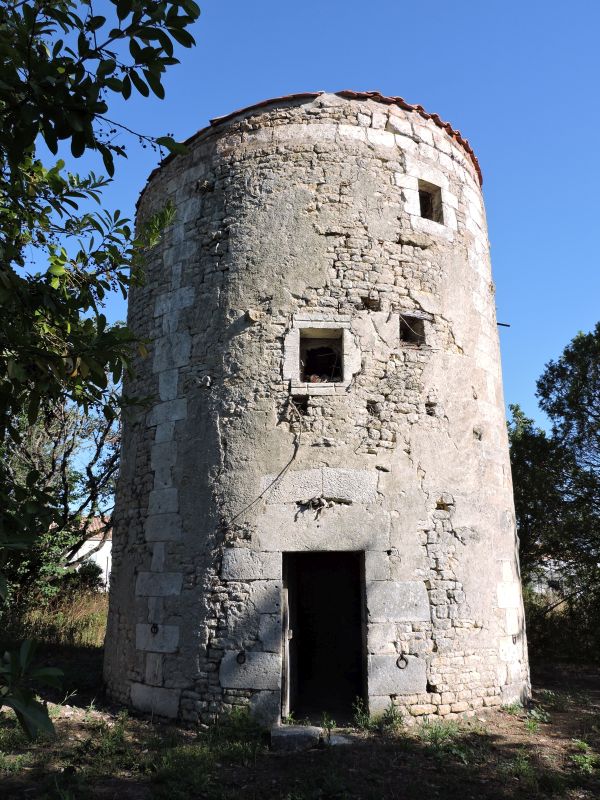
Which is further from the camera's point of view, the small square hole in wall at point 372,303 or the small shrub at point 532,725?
the small square hole in wall at point 372,303

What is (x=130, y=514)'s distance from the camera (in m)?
7.25

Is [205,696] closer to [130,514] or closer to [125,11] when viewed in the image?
[130,514]

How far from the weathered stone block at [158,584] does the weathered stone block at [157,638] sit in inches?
12.9

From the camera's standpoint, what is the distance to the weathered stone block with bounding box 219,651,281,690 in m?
5.71

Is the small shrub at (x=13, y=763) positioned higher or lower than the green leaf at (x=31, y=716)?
lower

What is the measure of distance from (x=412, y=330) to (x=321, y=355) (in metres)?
1.06

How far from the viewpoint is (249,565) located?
237 inches

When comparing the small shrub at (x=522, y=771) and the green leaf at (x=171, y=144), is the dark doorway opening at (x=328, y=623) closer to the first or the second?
the small shrub at (x=522, y=771)

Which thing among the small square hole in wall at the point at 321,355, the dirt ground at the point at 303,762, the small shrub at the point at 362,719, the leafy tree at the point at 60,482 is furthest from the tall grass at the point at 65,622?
the small square hole in wall at the point at 321,355

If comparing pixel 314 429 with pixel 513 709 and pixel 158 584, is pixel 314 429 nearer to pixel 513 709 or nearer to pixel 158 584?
pixel 158 584

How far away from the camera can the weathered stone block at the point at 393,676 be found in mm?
5727

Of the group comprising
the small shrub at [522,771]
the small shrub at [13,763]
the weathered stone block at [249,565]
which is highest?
the weathered stone block at [249,565]

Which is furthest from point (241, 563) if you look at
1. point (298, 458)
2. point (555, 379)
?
point (555, 379)

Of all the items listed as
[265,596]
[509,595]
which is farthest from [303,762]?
[509,595]
